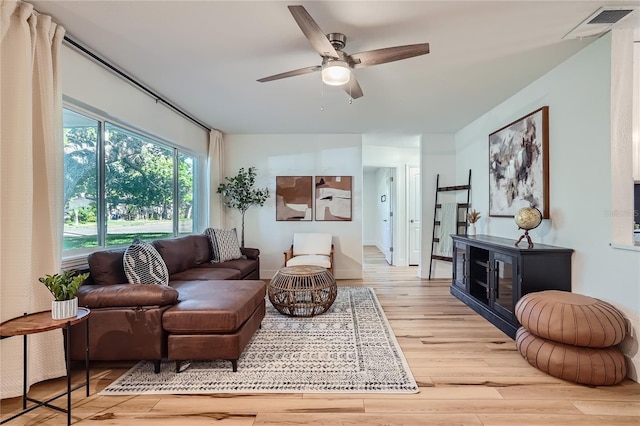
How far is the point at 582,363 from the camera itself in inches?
79.7

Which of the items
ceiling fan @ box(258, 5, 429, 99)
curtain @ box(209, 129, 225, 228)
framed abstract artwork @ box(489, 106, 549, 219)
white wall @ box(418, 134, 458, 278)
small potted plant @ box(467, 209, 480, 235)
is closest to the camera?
ceiling fan @ box(258, 5, 429, 99)

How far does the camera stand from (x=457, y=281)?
13.5ft

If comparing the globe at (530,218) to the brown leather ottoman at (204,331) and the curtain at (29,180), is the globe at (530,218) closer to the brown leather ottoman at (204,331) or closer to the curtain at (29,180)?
the brown leather ottoman at (204,331)

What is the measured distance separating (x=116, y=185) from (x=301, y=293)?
88.4 inches

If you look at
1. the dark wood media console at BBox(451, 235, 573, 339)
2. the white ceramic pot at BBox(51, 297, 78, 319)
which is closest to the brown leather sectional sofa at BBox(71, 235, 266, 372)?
the white ceramic pot at BBox(51, 297, 78, 319)

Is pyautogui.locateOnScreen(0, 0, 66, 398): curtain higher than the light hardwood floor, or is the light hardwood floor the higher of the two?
A: pyautogui.locateOnScreen(0, 0, 66, 398): curtain

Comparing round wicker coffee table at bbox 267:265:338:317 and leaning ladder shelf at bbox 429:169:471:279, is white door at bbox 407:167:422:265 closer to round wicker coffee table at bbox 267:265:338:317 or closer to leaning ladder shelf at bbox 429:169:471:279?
leaning ladder shelf at bbox 429:169:471:279

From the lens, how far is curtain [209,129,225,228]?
4977 millimetres

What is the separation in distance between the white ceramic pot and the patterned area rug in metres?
0.63

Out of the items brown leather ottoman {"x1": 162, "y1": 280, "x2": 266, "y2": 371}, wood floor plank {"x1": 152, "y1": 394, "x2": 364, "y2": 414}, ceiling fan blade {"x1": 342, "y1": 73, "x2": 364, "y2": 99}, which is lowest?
wood floor plank {"x1": 152, "y1": 394, "x2": 364, "y2": 414}

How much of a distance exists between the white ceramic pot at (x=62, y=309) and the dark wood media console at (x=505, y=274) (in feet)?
10.8

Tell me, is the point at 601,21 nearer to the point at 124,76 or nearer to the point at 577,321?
the point at 577,321

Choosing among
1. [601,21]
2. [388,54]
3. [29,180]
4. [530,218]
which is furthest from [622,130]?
[29,180]

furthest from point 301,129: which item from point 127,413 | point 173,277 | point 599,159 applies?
point 127,413
